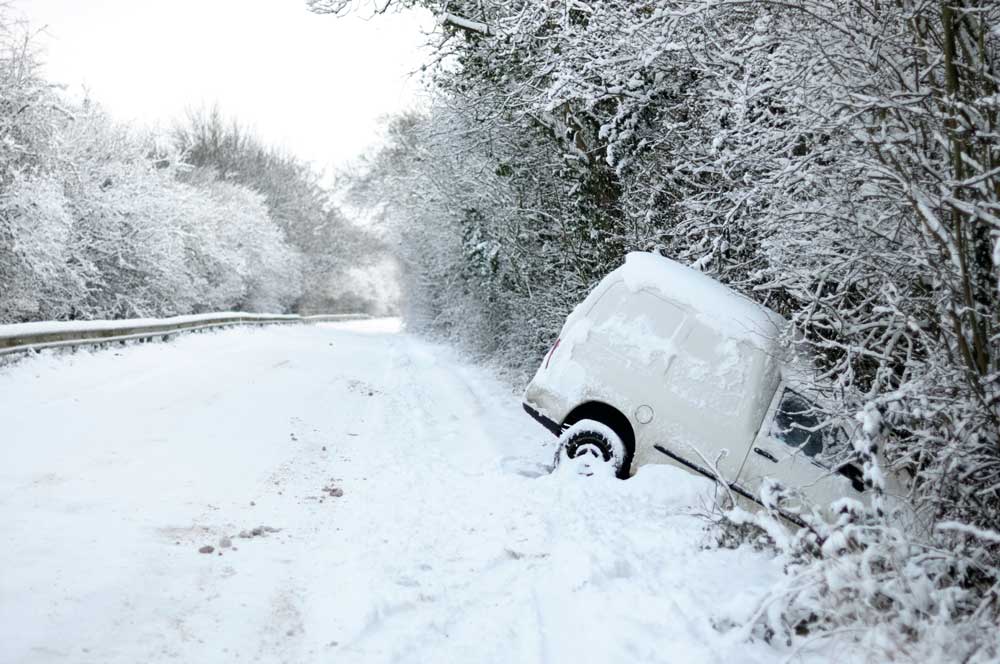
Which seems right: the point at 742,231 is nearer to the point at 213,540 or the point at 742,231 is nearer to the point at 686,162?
the point at 686,162

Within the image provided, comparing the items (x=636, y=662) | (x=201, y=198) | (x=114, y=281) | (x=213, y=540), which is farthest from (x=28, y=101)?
(x=636, y=662)

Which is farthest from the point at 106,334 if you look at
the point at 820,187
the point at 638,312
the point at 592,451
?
the point at 820,187

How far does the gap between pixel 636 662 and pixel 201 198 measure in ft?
99.9

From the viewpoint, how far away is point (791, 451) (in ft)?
21.0

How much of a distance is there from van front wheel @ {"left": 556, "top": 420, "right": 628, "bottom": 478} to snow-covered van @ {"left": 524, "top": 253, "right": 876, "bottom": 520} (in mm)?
10

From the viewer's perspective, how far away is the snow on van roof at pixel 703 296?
6.96 meters

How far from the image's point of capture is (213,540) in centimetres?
515

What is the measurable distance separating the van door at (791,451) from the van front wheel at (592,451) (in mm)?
1153

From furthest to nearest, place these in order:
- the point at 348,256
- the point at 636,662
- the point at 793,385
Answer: the point at 348,256 → the point at 793,385 → the point at 636,662

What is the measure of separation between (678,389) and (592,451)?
1046mm

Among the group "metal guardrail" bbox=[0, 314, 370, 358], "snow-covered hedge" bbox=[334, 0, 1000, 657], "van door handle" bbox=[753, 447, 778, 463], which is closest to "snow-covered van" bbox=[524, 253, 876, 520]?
"van door handle" bbox=[753, 447, 778, 463]

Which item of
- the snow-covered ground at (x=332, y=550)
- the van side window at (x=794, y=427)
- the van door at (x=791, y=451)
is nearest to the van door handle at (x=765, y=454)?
the van door at (x=791, y=451)

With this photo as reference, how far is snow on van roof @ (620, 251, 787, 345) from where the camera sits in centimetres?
696

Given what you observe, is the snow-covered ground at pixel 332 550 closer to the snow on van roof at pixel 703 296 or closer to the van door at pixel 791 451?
the van door at pixel 791 451
